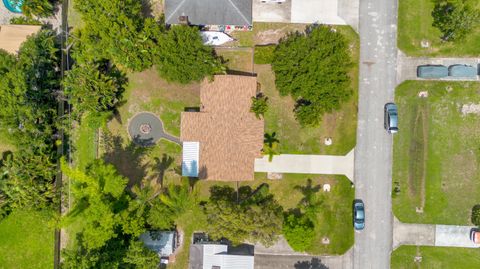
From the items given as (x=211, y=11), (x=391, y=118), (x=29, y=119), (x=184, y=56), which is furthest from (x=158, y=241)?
(x=391, y=118)

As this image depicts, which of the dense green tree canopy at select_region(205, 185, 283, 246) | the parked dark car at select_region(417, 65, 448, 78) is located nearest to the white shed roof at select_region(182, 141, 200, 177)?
the dense green tree canopy at select_region(205, 185, 283, 246)

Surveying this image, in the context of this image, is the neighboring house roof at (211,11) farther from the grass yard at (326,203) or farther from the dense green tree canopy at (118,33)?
A: the grass yard at (326,203)

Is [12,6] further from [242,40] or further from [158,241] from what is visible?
[158,241]

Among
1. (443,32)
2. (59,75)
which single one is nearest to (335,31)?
(443,32)

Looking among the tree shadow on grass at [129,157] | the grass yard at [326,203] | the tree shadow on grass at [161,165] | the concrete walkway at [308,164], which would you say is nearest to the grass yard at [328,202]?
the grass yard at [326,203]

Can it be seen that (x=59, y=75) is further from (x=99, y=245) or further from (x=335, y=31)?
(x=335, y=31)

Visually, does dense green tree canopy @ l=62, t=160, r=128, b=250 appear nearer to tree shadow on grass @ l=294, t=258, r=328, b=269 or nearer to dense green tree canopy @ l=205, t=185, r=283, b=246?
dense green tree canopy @ l=205, t=185, r=283, b=246
